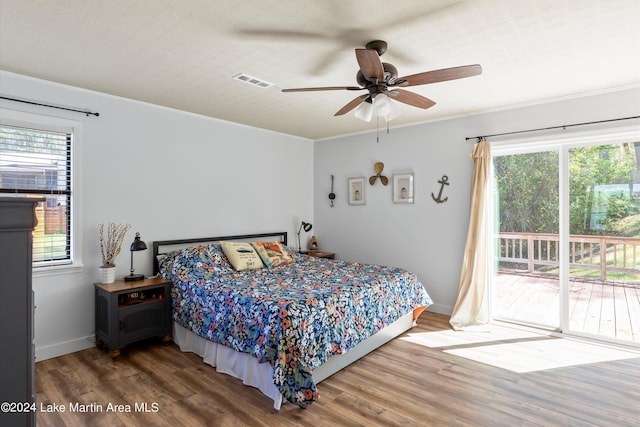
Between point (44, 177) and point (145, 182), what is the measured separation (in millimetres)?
878

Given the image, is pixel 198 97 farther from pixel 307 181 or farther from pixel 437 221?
pixel 437 221

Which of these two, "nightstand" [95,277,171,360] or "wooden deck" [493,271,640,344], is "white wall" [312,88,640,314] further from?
"nightstand" [95,277,171,360]

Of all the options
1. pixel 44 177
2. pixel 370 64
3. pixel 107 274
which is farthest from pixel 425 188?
pixel 44 177

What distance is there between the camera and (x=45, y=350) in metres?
3.17

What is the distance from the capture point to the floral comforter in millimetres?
2404

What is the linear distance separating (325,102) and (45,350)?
3593mm

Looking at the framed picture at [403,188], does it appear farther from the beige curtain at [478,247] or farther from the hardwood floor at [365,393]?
the hardwood floor at [365,393]

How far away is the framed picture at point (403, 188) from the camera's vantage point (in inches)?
188

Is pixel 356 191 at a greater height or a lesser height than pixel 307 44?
lesser

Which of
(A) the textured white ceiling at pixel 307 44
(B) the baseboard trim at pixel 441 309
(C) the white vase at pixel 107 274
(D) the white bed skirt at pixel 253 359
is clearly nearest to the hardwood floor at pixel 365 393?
(D) the white bed skirt at pixel 253 359

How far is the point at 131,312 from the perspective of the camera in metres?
3.21

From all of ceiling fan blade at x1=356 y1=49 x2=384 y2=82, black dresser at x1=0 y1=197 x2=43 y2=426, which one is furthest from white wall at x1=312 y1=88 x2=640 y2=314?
black dresser at x1=0 y1=197 x2=43 y2=426

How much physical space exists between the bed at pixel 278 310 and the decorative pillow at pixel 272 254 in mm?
15

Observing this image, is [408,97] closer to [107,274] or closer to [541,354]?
[541,354]
